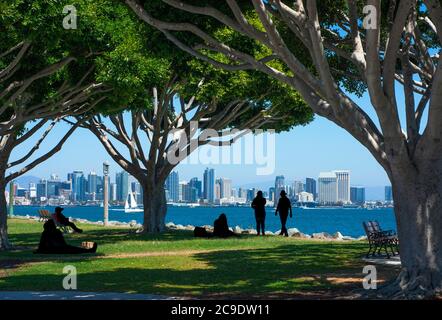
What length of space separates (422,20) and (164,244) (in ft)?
38.6

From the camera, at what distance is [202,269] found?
17109 millimetres

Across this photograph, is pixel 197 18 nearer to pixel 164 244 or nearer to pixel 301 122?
pixel 164 244

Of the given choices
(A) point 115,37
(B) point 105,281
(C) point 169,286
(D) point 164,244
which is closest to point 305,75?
(C) point 169,286

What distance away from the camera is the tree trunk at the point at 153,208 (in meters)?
32.8

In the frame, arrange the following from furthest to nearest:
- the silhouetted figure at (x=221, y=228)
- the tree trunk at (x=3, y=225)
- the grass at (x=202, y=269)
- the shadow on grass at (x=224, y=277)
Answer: the silhouetted figure at (x=221, y=228) < the tree trunk at (x=3, y=225) < the grass at (x=202, y=269) < the shadow on grass at (x=224, y=277)

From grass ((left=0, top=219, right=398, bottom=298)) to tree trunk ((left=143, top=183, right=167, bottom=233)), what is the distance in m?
6.73

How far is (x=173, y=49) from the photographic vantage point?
15.8 meters

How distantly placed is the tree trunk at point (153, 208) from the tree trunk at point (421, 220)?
834 inches

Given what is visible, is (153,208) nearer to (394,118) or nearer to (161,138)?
(161,138)

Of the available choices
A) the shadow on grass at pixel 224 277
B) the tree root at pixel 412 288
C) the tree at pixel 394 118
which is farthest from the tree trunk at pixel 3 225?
the tree root at pixel 412 288

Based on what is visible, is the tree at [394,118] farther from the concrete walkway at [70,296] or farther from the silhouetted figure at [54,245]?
the silhouetted figure at [54,245]

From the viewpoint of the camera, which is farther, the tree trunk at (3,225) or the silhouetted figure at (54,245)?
the tree trunk at (3,225)

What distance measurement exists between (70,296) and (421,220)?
6218 mm

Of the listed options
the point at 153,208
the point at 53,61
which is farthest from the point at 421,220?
the point at 153,208
